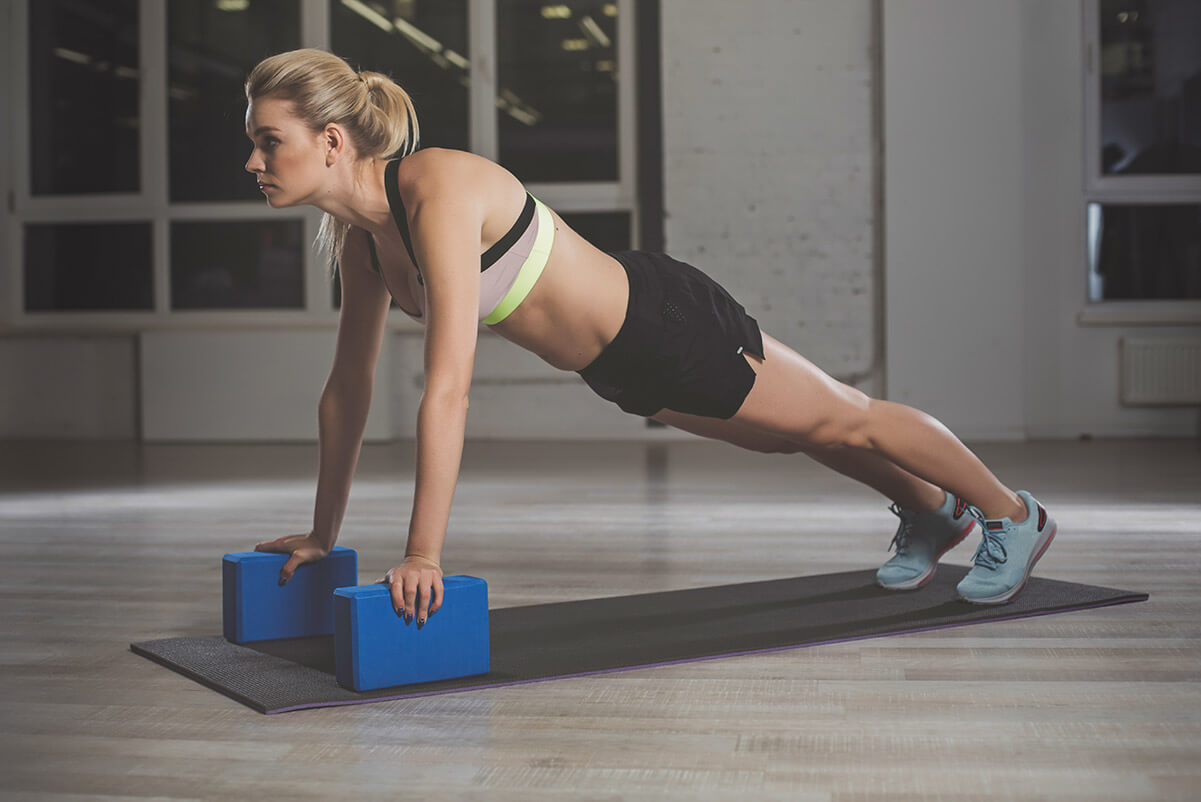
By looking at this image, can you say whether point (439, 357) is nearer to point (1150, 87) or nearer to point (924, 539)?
point (924, 539)

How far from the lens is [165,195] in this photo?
703cm

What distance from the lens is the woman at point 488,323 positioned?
1.68 m

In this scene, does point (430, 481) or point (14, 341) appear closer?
point (430, 481)

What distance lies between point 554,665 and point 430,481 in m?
0.36

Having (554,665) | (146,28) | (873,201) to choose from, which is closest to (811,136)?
(873,201)

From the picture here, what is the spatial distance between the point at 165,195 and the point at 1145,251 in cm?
527

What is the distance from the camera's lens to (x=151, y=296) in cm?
709

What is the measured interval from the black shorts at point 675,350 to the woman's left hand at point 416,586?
0.46 metres

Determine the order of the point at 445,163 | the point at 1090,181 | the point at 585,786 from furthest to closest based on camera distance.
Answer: the point at 1090,181 → the point at 445,163 → the point at 585,786

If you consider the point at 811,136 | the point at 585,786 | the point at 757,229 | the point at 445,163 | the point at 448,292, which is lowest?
the point at 585,786

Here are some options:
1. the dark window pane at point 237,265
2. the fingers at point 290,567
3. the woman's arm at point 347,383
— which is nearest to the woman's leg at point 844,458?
the woman's arm at point 347,383

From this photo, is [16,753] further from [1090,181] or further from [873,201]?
[1090,181]

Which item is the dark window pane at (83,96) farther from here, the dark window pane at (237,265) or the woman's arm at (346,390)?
the woman's arm at (346,390)

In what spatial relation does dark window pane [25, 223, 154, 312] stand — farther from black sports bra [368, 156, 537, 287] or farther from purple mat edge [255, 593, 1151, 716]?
black sports bra [368, 156, 537, 287]
